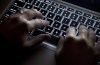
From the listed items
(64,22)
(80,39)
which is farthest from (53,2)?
(80,39)

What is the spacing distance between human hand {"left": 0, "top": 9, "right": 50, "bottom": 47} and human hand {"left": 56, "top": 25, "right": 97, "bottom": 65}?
0.08 metres

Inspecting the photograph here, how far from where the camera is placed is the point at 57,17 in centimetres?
102

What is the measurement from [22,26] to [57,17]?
0.14 metres

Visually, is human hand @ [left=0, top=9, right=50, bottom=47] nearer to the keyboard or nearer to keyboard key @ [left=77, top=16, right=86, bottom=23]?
the keyboard

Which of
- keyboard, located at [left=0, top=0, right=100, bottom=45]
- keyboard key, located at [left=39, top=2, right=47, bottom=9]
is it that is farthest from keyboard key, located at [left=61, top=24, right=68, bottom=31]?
keyboard key, located at [left=39, top=2, right=47, bottom=9]

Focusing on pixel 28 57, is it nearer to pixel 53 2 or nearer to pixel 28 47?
pixel 28 47

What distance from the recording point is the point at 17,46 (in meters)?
0.96

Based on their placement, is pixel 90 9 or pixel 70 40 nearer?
pixel 70 40

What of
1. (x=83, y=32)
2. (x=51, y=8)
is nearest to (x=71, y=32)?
(x=83, y=32)

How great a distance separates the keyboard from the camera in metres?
0.99

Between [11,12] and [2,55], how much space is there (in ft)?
0.63

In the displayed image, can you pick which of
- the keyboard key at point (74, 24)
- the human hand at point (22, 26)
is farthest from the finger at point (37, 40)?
the keyboard key at point (74, 24)

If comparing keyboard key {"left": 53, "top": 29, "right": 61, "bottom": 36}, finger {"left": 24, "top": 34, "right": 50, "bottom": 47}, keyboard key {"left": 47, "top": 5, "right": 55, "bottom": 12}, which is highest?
keyboard key {"left": 47, "top": 5, "right": 55, "bottom": 12}

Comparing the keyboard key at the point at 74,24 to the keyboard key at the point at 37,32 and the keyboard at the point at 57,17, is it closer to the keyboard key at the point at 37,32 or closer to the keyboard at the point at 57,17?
the keyboard at the point at 57,17
